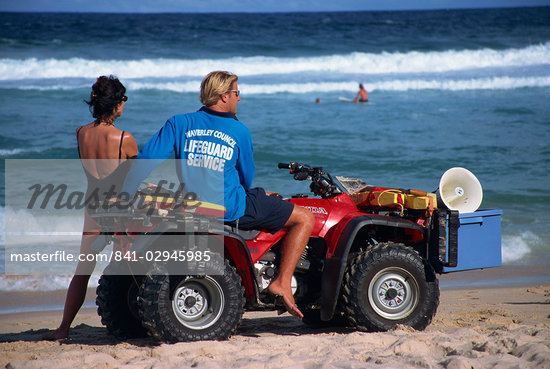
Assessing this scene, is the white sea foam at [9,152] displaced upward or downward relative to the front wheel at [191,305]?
upward

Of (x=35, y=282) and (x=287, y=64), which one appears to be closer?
(x=35, y=282)

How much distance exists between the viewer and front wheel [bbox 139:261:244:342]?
415 cm

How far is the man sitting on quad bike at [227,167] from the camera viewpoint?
13.9ft

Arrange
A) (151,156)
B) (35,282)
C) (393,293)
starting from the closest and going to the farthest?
(151,156) → (393,293) → (35,282)

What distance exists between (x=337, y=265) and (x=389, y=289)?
0.50m

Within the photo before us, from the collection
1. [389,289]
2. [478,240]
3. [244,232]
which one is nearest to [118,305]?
[244,232]

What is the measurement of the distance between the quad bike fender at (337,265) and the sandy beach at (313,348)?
24 centimetres

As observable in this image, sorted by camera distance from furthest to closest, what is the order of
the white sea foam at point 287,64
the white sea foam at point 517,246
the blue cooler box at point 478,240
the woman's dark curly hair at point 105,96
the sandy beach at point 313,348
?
the white sea foam at point 287,64 < the white sea foam at point 517,246 < the blue cooler box at point 478,240 < the woman's dark curly hair at point 105,96 < the sandy beach at point 313,348

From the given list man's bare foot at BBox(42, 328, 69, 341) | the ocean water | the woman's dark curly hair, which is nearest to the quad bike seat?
the woman's dark curly hair

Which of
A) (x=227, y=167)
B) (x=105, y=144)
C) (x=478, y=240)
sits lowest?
(x=478, y=240)

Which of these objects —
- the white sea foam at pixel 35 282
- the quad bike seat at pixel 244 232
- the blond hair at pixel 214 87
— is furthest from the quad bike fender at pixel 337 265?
the white sea foam at pixel 35 282

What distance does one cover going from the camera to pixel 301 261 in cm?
468

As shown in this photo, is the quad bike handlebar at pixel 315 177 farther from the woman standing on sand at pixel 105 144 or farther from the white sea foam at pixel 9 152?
the white sea foam at pixel 9 152

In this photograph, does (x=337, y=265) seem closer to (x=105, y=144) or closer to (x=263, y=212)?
(x=263, y=212)
